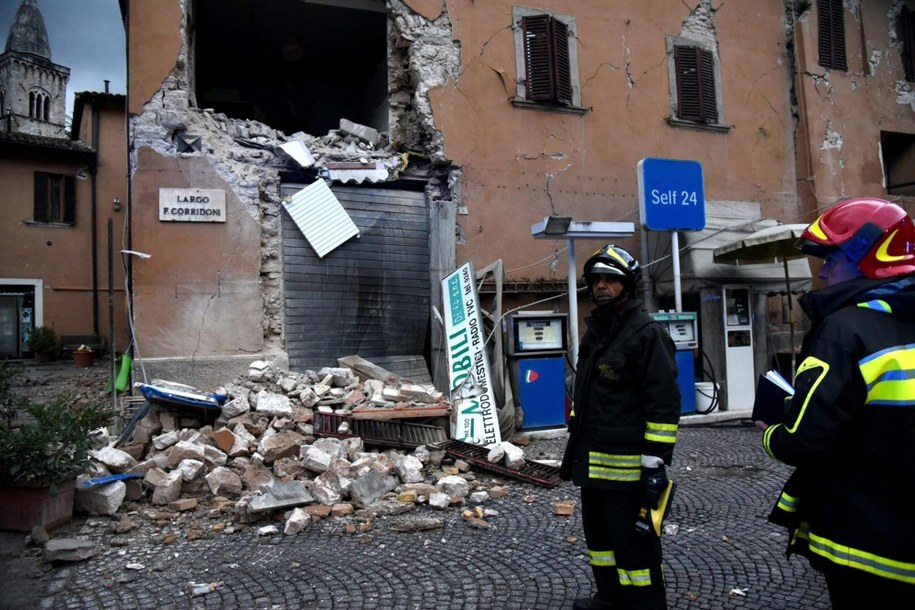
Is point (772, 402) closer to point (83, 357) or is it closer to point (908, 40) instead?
point (908, 40)

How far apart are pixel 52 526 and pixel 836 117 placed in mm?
13007

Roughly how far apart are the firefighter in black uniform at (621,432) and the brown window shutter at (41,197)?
21025mm

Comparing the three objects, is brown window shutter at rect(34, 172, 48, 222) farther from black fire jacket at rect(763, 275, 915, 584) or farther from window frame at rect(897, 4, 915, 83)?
window frame at rect(897, 4, 915, 83)

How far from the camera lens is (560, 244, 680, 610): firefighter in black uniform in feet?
8.87

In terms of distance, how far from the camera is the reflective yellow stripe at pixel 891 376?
69.7 inches

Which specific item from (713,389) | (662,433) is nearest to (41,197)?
(713,389)

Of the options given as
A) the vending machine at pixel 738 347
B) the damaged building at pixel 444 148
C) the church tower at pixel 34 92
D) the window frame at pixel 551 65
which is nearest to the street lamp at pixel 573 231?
the damaged building at pixel 444 148

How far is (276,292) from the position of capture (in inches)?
312

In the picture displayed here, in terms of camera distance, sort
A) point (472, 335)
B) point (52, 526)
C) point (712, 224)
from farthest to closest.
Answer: point (712, 224)
point (472, 335)
point (52, 526)

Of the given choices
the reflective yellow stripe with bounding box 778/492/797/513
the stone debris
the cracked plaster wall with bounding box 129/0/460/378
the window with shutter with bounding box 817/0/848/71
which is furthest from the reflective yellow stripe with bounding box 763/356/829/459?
the window with shutter with bounding box 817/0/848/71

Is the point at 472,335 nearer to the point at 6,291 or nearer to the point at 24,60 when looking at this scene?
the point at 6,291

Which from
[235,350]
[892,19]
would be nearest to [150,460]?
[235,350]

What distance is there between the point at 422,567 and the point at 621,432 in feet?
5.82

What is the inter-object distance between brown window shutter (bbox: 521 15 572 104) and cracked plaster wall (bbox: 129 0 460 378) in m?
3.48
